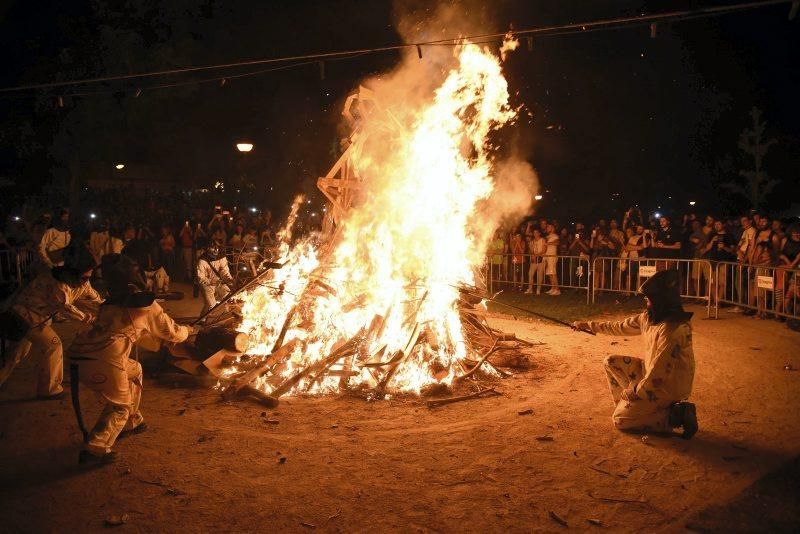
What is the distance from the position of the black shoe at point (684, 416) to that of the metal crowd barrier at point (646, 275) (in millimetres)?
7274

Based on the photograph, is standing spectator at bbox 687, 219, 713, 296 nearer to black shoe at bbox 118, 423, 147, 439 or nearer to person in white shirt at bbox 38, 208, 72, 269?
black shoe at bbox 118, 423, 147, 439

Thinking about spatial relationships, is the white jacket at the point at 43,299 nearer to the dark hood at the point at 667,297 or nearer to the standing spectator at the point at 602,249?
the dark hood at the point at 667,297

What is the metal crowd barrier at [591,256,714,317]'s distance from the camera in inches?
518

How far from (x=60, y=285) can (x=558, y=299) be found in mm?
11422

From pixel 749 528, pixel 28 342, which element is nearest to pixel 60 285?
pixel 28 342

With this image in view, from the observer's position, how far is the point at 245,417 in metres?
6.57

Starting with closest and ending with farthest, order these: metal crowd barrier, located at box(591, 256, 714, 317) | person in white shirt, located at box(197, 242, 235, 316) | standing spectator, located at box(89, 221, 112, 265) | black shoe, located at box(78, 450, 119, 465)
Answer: black shoe, located at box(78, 450, 119, 465)
person in white shirt, located at box(197, 242, 235, 316)
metal crowd barrier, located at box(591, 256, 714, 317)
standing spectator, located at box(89, 221, 112, 265)

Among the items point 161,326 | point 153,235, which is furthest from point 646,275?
point 153,235

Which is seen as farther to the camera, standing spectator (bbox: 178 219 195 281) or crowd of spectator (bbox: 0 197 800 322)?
standing spectator (bbox: 178 219 195 281)

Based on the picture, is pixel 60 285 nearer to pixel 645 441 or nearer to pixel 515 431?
pixel 515 431

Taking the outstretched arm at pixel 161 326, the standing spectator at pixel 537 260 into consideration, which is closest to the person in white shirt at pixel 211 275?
the outstretched arm at pixel 161 326

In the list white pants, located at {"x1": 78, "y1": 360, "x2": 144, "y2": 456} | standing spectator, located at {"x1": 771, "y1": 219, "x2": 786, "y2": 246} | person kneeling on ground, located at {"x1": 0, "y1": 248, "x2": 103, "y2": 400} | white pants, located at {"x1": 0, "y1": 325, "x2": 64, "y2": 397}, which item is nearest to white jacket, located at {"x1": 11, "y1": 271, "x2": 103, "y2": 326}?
person kneeling on ground, located at {"x1": 0, "y1": 248, "x2": 103, "y2": 400}

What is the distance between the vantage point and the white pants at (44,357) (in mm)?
6984

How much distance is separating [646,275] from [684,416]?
8.26 metres
